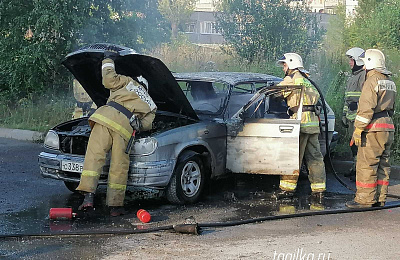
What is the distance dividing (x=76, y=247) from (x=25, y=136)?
769cm

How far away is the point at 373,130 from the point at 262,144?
135 cm

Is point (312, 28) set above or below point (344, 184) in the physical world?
above

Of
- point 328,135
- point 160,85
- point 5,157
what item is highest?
point 160,85

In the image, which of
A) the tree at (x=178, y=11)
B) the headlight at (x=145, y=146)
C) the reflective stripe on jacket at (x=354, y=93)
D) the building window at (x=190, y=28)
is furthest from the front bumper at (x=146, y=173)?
the building window at (x=190, y=28)

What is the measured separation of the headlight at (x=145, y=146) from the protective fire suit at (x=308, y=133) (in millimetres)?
1978

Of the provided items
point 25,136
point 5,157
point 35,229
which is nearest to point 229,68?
point 25,136

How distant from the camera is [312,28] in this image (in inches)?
713

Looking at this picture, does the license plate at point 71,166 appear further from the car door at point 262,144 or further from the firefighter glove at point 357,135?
the firefighter glove at point 357,135

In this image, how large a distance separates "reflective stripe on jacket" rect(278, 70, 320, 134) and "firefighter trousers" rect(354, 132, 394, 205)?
0.71 m

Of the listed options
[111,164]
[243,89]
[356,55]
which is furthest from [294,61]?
[111,164]

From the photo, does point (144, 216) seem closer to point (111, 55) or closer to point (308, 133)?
point (111, 55)

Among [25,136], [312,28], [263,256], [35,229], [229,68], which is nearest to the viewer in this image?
[263,256]

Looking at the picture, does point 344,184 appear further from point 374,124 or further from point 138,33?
point 138,33

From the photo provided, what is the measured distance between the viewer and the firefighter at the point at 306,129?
7930 mm
